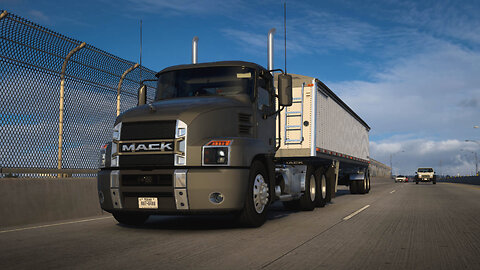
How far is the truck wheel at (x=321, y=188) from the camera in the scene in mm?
13367

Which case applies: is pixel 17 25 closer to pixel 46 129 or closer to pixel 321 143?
pixel 46 129

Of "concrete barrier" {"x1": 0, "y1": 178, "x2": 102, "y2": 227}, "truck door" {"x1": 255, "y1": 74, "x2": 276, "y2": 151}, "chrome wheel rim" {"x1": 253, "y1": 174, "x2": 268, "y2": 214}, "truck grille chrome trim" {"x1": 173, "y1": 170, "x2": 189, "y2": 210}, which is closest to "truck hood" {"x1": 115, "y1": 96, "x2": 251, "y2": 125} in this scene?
"truck door" {"x1": 255, "y1": 74, "x2": 276, "y2": 151}

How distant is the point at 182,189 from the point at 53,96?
4461 mm

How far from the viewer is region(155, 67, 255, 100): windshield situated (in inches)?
346

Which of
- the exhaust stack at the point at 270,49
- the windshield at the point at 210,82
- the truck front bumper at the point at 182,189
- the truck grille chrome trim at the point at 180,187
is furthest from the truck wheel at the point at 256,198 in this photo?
the exhaust stack at the point at 270,49

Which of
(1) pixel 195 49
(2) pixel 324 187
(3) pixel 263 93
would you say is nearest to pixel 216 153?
(3) pixel 263 93

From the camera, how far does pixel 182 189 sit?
7.30 m

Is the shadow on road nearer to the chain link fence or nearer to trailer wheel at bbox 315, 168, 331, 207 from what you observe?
the chain link fence

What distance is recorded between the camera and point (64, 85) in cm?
1049

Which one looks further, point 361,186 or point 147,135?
point 361,186

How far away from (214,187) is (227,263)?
7.24 feet

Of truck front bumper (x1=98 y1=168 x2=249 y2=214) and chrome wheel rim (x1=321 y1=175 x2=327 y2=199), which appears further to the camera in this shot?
chrome wheel rim (x1=321 y1=175 x2=327 y2=199)

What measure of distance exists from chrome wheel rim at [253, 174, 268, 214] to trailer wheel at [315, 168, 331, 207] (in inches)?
195

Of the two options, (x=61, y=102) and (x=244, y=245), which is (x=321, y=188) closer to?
(x=61, y=102)
